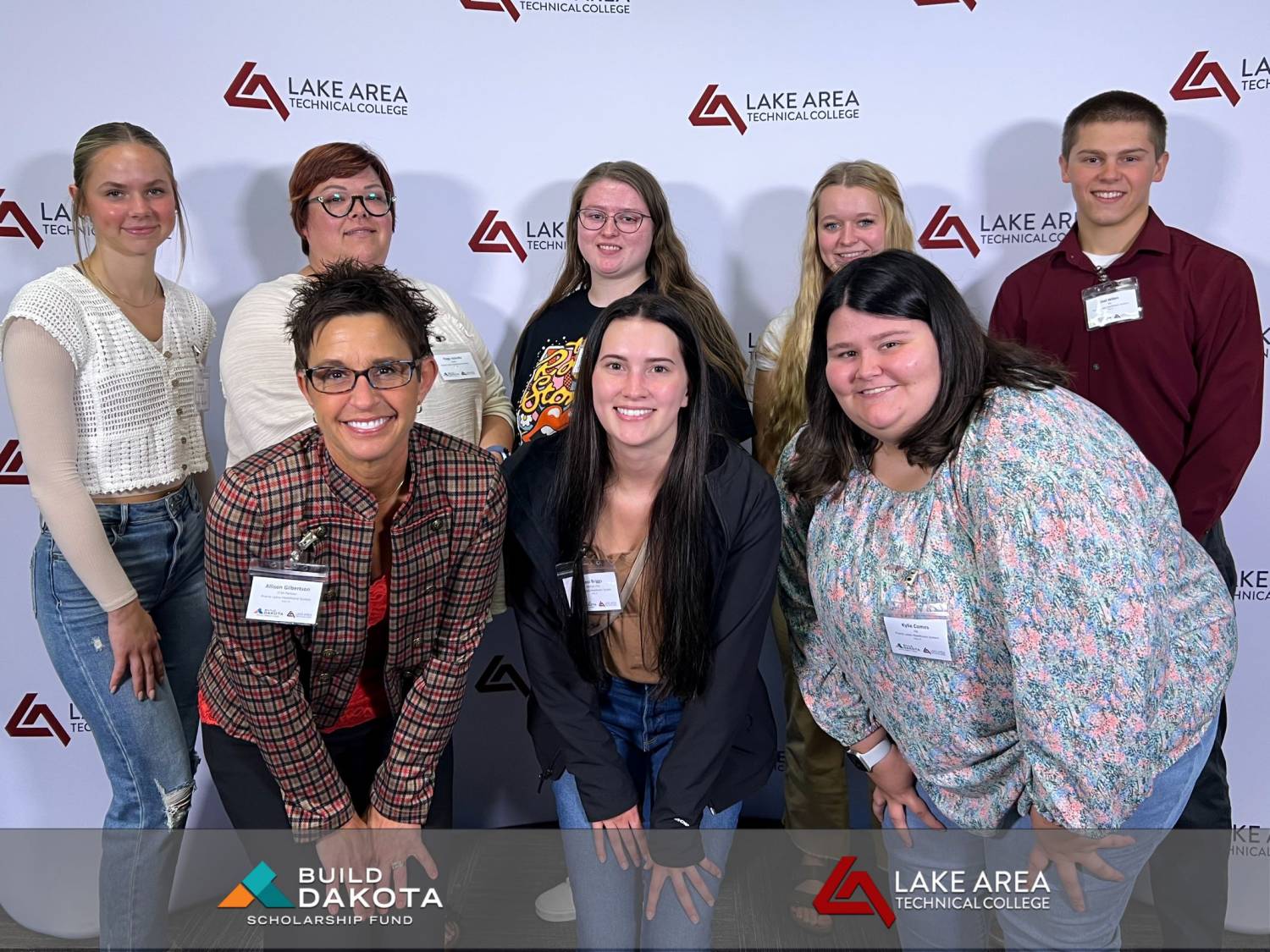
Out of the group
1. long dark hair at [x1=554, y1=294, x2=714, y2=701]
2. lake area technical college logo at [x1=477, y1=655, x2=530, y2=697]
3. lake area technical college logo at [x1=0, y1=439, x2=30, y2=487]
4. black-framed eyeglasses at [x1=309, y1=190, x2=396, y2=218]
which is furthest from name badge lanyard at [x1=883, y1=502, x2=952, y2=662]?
lake area technical college logo at [x1=0, y1=439, x2=30, y2=487]

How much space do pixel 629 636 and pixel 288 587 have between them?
641 mm

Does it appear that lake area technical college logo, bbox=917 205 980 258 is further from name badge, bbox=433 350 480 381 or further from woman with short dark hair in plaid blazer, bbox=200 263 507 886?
woman with short dark hair in plaid blazer, bbox=200 263 507 886

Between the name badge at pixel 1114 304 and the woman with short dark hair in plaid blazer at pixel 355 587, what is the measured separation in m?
1.52

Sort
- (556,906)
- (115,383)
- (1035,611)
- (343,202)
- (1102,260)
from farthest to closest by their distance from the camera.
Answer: (556,906) → (1102,260) → (343,202) → (115,383) → (1035,611)

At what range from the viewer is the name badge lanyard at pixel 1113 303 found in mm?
2199

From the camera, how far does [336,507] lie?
61.6 inches

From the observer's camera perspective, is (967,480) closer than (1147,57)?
Yes

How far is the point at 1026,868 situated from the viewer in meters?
1.46

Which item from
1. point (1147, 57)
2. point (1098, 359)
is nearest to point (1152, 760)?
point (1098, 359)

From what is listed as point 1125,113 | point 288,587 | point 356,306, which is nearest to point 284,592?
point 288,587

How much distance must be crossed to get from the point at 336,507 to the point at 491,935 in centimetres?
135

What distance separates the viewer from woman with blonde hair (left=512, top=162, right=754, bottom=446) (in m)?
2.24

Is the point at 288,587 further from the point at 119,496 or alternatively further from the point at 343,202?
the point at 343,202

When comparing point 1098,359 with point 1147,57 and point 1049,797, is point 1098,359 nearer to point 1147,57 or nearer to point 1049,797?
point 1147,57
